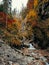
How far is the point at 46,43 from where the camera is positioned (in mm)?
43031

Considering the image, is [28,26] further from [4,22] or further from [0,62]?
[0,62]

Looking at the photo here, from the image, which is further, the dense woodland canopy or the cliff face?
the cliff face

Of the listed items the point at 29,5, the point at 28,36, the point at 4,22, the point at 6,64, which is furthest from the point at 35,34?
the point at 6,64

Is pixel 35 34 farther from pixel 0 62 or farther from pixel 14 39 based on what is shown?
pixel 0 62

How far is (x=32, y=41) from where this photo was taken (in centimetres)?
4753

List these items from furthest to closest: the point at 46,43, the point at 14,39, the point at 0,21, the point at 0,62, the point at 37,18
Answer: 1. the point at 37,18
2. the point at 46,43
3. the point at 0,21
4. the point at 14,39
5. the point at 0,62

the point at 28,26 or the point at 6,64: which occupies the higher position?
the point at 6,64

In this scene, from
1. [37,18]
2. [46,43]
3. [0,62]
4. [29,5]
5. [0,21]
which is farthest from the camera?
[29,5]

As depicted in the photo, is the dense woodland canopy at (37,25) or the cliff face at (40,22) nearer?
the dense woodland canopy at (37,25)

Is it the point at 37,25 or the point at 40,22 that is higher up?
the point at 40,22

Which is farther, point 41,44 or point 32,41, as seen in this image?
point 32,41

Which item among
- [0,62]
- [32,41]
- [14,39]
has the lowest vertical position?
[32,41]

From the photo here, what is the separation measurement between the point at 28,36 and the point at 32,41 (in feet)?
4.67

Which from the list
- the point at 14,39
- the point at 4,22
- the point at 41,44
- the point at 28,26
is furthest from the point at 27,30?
the point at 14,39
